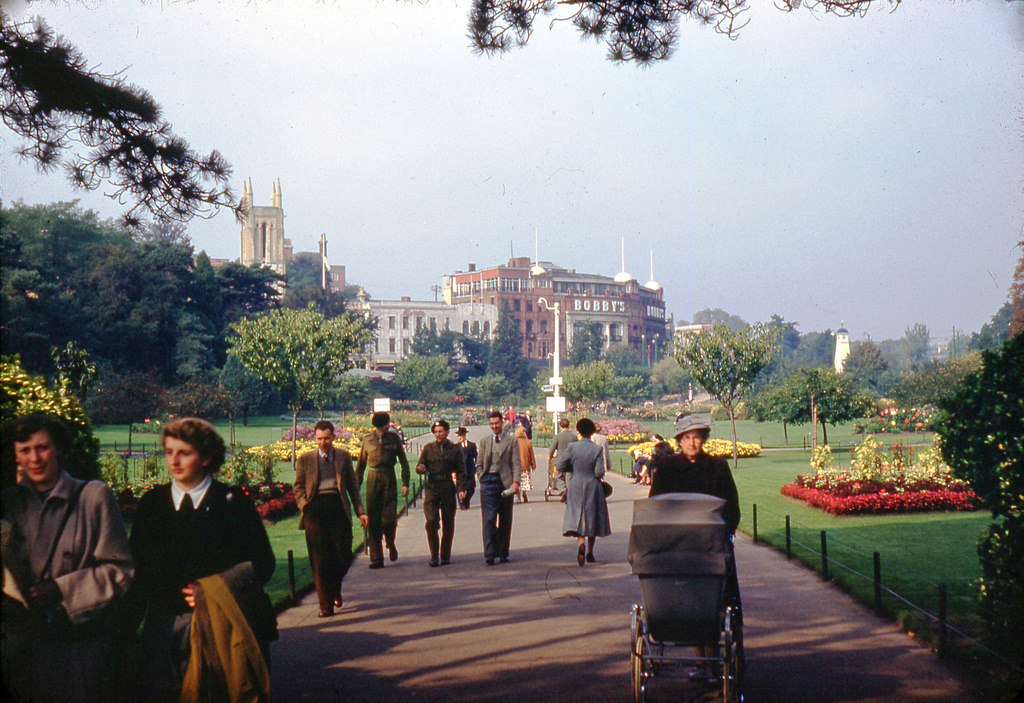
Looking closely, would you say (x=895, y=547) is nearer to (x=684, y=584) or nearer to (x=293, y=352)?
(x=684, y=584)

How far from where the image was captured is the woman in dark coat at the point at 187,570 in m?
3.87

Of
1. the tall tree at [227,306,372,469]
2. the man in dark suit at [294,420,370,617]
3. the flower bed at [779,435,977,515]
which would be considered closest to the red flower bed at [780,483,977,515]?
the flower bed at [779,435,977,515]

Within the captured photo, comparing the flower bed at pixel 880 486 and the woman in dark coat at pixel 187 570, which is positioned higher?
the woman in dark coat at pixel 187 570

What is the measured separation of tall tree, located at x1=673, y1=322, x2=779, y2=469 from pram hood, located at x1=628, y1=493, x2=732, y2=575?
26.5 metres

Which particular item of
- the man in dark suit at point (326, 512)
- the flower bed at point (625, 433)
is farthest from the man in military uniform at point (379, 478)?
the flower bed at point (625, 433)

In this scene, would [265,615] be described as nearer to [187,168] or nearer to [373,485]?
[187,168]

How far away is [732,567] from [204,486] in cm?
307

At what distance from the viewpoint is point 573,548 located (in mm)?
12258

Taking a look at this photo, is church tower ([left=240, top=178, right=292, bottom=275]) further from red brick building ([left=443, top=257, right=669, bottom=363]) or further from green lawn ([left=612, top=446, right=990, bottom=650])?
green lawn ([left=612, top=446, right=990, bottom=650])

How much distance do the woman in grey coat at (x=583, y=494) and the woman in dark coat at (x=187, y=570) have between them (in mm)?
6886

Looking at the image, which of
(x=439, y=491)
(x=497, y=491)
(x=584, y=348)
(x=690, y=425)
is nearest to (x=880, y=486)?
(x=497, y=491)

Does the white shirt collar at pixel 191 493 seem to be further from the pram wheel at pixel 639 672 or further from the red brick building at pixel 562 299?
the red brick building at pixel 562 299

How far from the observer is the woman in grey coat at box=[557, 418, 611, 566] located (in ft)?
35.2

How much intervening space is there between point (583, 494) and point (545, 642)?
12.8ft
